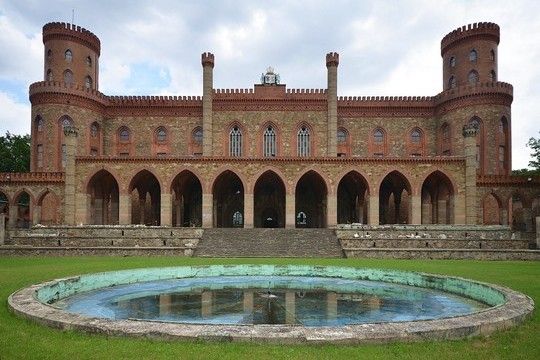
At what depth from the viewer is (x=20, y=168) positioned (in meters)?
49.7

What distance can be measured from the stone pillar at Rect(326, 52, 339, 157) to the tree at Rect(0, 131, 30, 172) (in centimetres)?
3361

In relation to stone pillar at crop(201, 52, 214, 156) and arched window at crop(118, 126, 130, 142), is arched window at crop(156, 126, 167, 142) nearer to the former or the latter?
arched window at crop(118, 126, 130, 142)

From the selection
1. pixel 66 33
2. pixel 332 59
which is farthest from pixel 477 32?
pixel 66 33

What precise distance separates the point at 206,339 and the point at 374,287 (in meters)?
7.32

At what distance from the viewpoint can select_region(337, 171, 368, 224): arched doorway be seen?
36.3 meters

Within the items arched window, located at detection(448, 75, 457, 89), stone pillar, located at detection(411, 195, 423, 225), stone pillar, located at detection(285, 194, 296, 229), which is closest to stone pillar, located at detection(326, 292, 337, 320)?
stone pillar, located at detection(285, 194, 296, 229)

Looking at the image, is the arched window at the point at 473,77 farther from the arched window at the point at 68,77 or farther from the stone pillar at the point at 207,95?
the arched window at the point at 68,77

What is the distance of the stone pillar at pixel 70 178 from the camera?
31.1 metres

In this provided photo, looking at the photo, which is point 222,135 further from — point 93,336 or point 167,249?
point 93,336

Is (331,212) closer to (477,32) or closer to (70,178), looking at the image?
(70,178)

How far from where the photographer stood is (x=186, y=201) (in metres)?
39.1

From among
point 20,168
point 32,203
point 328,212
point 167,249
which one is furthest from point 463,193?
point 20,168

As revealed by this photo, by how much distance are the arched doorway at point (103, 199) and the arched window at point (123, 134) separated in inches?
260

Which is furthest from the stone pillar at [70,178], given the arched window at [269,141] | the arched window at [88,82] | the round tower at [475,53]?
the round tower at [475,53]
